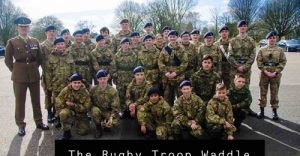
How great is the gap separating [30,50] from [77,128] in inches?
68.7

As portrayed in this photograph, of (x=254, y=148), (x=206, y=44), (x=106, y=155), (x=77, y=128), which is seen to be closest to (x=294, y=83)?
(x=206, y=44)

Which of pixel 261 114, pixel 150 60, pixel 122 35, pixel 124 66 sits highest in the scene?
pixel 122 35

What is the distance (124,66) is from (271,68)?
313cm

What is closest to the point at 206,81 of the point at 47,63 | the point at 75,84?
the point at 75,84

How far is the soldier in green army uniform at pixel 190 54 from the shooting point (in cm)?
758

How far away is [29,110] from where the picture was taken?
873 centimetres

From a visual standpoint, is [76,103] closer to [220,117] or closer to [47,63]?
[47,63]

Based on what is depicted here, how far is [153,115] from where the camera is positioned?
620cm

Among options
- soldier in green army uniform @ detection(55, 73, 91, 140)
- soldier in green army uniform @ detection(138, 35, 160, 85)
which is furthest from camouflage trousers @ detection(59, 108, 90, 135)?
soldier in green army uniform @ detection(138, 35, 160, 85)

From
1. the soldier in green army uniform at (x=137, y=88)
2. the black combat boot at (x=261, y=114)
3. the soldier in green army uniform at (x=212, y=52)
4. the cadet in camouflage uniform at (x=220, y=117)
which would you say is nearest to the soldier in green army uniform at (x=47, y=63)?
the soldier in green army uniform at (x=137, y=88)

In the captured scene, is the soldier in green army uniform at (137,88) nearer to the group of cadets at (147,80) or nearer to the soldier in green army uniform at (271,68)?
the group of cadets at (147,80)

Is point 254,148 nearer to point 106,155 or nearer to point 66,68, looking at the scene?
point 106,155

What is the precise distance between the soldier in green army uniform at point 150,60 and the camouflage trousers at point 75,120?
A: 5.41ft

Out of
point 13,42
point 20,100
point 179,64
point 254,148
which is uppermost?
point 13,42
